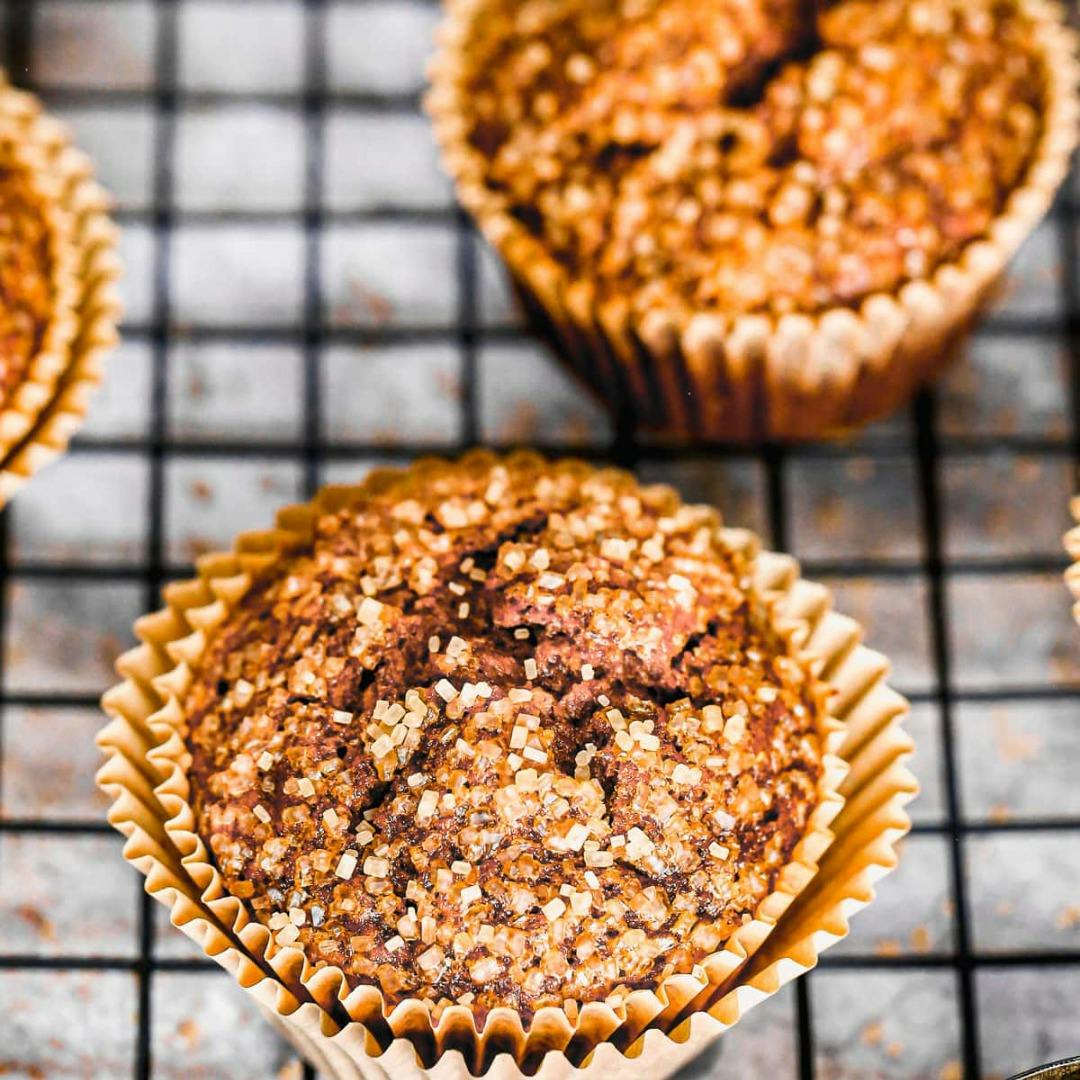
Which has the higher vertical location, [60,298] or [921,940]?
[60,298]

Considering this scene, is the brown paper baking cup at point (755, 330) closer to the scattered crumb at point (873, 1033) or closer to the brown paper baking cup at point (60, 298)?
the brown paper baking cup at point (60, 298)

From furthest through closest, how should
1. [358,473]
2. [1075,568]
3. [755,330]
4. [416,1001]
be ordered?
[358,473] → [755,330] → [1075,568] → [416,1001]

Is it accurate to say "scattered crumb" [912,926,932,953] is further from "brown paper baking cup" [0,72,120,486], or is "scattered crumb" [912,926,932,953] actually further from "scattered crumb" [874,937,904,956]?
"brown paper baking cup" [0,72,120,486]

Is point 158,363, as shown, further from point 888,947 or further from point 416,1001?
point 888,947

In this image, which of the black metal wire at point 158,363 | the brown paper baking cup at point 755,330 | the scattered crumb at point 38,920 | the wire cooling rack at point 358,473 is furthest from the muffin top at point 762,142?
the scattered crumb at point 38,920

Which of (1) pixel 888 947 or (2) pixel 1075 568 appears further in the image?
(1) pixel 888 947

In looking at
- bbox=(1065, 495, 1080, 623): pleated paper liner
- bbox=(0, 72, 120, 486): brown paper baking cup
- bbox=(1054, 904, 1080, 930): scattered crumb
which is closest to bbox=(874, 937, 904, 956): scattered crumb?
bbox=(1054, 904, 1080, 930): scattered crumb

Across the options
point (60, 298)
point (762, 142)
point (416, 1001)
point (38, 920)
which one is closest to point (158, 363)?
point (60, 298)
